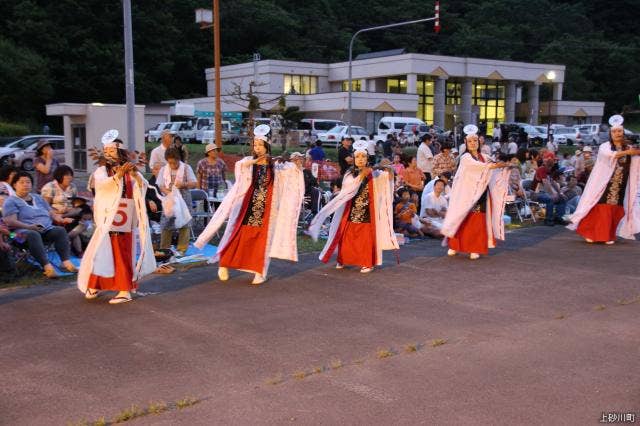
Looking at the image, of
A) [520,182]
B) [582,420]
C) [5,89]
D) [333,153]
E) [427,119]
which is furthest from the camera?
[427,119]

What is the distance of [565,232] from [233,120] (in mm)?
28925

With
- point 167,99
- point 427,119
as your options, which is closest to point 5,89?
point 167,99

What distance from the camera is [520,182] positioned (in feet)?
45.3

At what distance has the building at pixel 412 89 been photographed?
158 ft

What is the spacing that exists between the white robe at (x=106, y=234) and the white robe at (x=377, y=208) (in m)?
2.35

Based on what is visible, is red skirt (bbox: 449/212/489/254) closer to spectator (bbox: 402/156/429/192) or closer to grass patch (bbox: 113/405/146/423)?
spectator (bbox: 402/156/429/192)

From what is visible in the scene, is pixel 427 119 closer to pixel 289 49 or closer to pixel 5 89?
pixel 289 49

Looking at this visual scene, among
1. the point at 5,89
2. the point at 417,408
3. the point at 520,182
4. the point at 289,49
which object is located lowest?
the point at 417,408

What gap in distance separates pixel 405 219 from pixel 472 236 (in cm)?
201

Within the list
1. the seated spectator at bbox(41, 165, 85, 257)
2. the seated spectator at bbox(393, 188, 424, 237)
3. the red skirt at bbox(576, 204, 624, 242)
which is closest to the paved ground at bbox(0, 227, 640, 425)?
the seated spectator at bbox(41, 165, 85, 257)

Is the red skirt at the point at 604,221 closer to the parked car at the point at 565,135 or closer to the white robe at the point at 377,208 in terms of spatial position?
the white robe at the point at 377,208

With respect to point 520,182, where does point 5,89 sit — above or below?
above

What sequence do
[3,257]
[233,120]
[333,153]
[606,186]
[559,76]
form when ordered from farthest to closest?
[559,76] < [233,120] < [333,153] < [606,186] < [3,257]

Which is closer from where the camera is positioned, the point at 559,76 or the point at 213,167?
the point at 213,167
